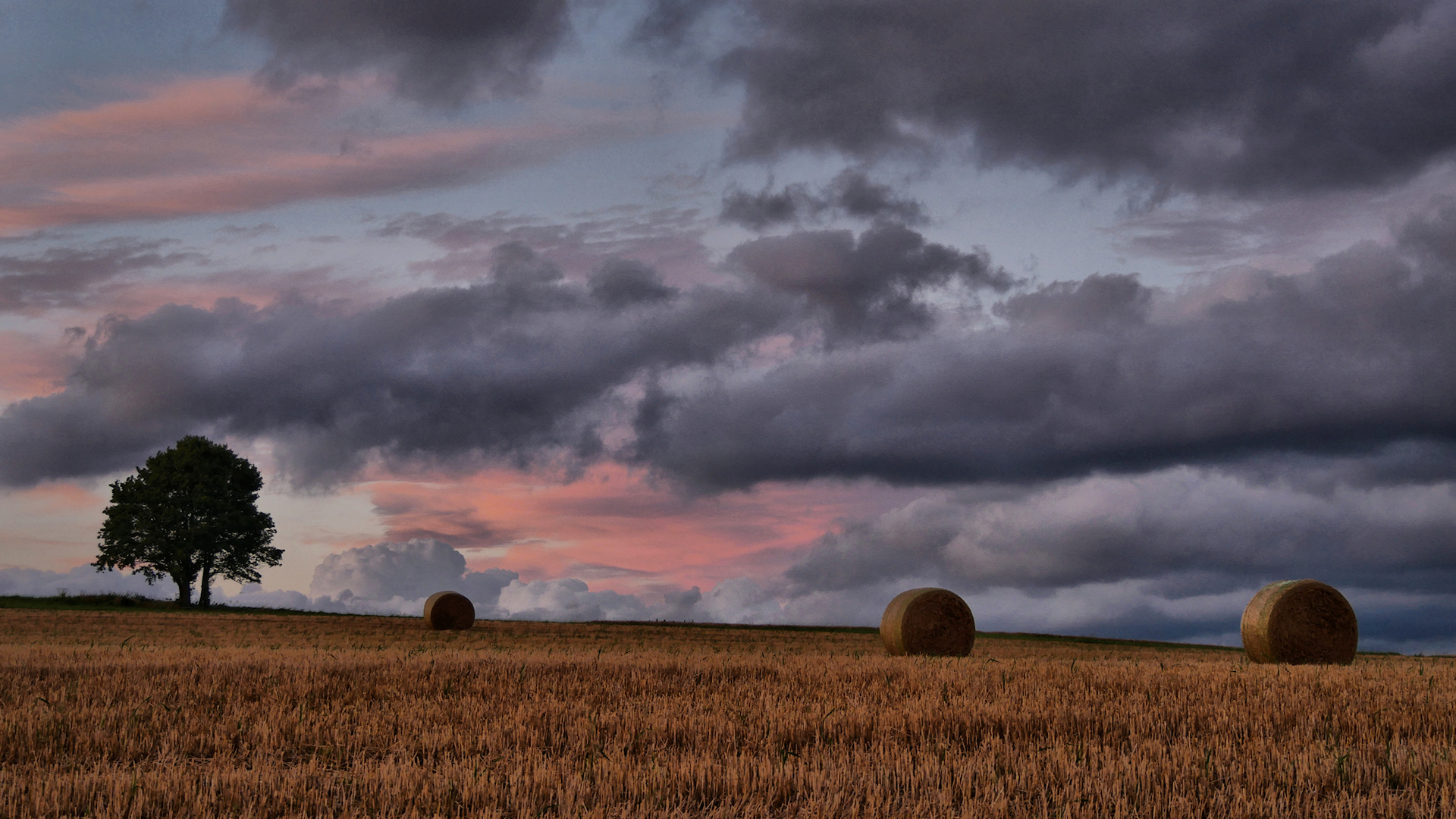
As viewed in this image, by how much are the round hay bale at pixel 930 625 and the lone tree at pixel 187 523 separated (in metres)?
43.0

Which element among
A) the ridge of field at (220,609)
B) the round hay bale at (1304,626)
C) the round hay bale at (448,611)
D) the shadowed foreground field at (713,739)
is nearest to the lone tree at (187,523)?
the ridge of field at (220,609)

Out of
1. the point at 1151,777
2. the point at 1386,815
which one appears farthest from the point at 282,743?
the point at 1386,815

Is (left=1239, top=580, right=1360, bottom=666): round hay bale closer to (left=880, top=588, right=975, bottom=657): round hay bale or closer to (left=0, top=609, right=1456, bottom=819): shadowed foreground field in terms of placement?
(left=0, top=609, right=1456, bottom=819): shadowed foreground field

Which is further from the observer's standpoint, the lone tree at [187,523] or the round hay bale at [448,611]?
the lone tree at [187,523]

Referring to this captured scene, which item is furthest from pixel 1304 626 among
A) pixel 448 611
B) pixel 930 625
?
pixel 448 611

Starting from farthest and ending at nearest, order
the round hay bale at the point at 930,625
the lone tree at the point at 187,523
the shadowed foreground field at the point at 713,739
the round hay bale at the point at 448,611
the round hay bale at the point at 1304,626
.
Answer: the lone tree at the point at 187,523 < the round hay bale at the point at 448,611 < the round hay bale at the point at 930,625 < the round hay bale at the point at 1304,626 < the shadowed foreground field at the point at 713,739

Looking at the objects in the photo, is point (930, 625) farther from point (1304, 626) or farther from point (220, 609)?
point (220, 609)

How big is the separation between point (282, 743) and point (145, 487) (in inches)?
2058

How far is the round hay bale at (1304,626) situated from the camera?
1947cm

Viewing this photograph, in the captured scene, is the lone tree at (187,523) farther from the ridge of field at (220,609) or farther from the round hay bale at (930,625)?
the round hay bale at (930,625)

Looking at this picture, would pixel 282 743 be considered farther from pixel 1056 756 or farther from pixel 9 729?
pixel 1056 756

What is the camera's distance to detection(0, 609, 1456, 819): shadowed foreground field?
6.25 meters

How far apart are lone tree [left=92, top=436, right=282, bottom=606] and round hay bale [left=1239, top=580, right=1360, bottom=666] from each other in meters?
49.5

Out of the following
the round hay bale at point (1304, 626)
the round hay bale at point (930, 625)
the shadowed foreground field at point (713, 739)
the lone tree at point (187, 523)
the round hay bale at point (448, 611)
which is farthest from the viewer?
the lone tree at point (187, 523)
